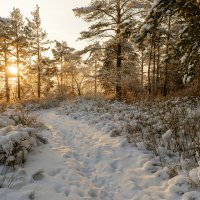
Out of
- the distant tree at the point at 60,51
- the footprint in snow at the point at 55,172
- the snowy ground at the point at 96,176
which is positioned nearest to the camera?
the snowy ground at the point at 96,176

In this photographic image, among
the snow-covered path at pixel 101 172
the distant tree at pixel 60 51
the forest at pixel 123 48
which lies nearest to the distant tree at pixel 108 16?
the forest at pixel 123 48

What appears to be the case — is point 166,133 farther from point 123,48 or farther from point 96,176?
point 123,48

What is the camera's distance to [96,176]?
4965 mm

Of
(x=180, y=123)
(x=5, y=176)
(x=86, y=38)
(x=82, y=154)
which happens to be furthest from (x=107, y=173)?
(x=86, y=38)

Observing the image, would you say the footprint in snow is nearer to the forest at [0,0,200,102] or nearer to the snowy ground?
the snowy ground

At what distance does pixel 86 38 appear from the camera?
60.3 feet

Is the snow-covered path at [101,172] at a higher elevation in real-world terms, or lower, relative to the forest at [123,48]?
lower

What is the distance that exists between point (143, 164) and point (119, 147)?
1431 millimetres

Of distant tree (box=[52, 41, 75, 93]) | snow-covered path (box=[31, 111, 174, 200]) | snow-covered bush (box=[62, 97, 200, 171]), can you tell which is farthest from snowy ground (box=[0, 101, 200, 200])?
distant tree (box=[52, 41, 75, 93])

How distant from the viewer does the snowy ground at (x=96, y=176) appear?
4020 mm

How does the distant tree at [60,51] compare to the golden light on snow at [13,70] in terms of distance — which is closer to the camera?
the golden light on snow at [13,70]

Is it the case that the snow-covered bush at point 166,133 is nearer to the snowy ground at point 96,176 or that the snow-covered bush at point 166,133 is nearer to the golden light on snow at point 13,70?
the snowy ground at point 96,176

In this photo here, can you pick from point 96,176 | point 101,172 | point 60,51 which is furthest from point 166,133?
point 60,51

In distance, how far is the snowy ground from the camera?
13.2ft
